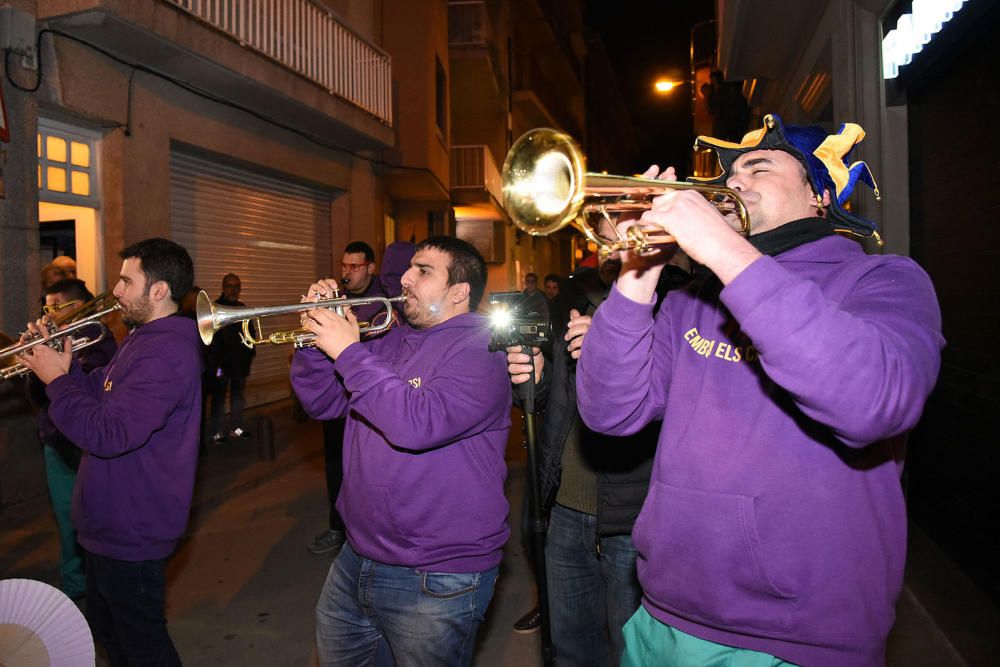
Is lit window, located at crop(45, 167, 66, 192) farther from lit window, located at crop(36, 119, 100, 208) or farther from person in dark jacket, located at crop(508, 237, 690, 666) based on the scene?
person in dark jacket, located at crop(508, 237, 690, 666)

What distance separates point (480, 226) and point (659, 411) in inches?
860

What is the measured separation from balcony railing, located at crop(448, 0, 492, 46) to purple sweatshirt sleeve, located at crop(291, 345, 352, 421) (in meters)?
17.7

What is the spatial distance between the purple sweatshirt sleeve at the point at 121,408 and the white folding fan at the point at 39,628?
61 centimetres

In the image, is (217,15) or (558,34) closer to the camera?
(217,15)

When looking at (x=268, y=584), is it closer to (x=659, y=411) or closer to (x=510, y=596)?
(x=510, y=596)

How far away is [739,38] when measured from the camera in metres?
7.62

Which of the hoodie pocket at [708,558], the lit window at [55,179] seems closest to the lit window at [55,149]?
the lit window at [55,179]

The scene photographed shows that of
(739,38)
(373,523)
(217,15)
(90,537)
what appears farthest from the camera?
→ (217,15)

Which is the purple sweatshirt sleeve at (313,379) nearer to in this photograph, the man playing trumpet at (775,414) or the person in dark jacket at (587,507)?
the person in dark jacket at (587,507)

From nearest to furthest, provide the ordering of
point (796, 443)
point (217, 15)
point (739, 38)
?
point (796, 443) < point (739, 38) < point (217, 15)

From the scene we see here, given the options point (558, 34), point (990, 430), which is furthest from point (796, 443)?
point (558, 34)

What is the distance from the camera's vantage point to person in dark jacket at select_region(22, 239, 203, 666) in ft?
9.37

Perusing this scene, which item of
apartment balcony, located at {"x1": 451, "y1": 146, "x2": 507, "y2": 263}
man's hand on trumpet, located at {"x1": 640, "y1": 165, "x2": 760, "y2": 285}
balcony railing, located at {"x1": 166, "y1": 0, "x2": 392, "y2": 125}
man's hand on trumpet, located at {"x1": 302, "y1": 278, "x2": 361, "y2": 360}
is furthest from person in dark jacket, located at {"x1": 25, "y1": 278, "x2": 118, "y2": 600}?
apartment balcony, located at {"x1": 451, "y1": 146, "x2": 507, "y2": 263}

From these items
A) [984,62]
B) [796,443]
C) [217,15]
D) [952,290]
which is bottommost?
[796,443]
